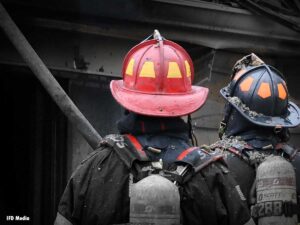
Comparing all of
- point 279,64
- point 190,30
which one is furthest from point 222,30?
point 279,64

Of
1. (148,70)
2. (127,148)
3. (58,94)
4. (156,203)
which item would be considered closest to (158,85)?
(148,70)

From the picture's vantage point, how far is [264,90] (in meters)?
6.02

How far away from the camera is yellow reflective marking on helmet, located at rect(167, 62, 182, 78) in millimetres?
4477

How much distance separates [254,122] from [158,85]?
1611mm

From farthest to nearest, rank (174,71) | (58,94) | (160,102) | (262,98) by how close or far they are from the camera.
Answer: (58,94), (262,98), (174,71), (160,102)

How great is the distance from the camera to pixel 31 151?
9156 mm

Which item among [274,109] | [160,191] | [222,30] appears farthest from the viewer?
[222,30]

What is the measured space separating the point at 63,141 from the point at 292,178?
14.0ft

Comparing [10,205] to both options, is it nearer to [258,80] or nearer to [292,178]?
[258,80]

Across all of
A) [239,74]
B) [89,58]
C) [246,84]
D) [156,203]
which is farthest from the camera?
[89,58]

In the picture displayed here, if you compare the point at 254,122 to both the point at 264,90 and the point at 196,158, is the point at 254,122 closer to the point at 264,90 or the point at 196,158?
the point at 264,90

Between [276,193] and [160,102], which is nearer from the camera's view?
[160,102]

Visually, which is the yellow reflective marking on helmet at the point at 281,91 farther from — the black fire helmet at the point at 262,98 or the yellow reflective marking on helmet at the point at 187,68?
A: the yellow reflective marking on helmet at the point at 187,68

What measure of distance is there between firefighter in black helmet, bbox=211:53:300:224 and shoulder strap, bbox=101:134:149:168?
4.60ft
